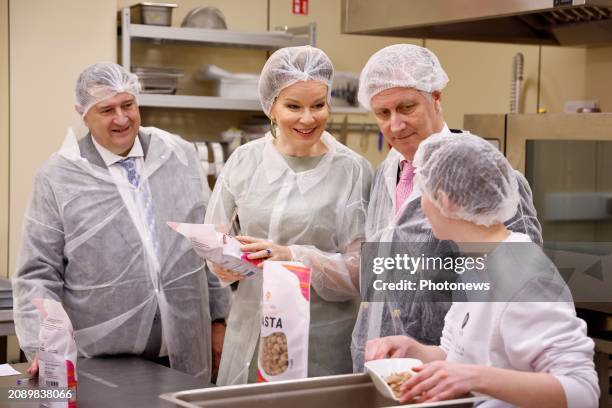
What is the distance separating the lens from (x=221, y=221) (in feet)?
7.50

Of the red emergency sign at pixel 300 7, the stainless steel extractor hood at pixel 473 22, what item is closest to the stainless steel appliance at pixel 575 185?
the stainless steel extractor hood at pixel 473 22

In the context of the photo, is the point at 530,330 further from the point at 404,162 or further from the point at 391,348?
the point at 404,162

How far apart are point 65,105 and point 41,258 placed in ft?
3.91

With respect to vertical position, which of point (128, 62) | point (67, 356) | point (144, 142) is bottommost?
point (67, 356)

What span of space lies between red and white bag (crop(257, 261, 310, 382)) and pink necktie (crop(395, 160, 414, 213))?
38 centimetres

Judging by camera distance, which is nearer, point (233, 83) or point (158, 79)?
point (158, 79)

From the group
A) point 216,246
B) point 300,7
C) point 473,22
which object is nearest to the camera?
point 216,246

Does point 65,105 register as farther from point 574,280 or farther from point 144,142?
point 574,280

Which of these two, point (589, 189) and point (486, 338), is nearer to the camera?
point (486, 338)

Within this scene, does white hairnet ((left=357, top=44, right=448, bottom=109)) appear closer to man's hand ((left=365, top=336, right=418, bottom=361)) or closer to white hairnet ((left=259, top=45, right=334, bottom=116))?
white hairnet ((left=259, top=45, right=334, bottom=116))

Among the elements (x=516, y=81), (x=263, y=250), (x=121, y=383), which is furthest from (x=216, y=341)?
(x=516, y=81)

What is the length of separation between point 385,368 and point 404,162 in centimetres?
69

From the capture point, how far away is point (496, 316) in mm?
1397

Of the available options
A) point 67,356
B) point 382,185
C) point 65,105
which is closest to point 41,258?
point 67,356
